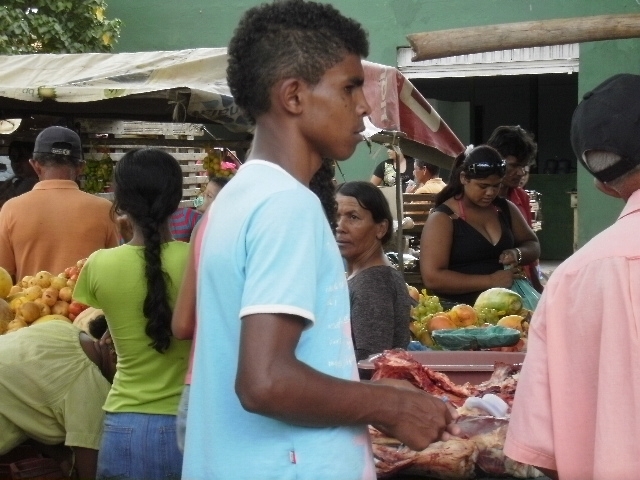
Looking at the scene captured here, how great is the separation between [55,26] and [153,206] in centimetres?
947

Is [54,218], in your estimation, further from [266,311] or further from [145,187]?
[266,311]

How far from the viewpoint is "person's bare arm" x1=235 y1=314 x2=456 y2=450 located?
5.45 ft

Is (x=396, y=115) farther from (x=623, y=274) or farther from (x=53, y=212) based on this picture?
(x=623, y=274)

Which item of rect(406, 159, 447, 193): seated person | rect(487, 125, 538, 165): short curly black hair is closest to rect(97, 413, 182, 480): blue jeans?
rect(487, 125, 538, 165): short curly black hair

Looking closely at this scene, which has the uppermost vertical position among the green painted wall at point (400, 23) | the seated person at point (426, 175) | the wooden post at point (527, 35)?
the green painted wall at point (400, 23)

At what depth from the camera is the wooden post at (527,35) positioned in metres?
3.93

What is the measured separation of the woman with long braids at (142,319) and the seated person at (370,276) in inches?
27.4

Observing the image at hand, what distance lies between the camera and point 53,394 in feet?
13.7

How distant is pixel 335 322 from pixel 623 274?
0.62 meters

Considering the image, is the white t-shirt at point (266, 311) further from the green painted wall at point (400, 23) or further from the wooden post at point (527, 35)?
the green painted wall at point (400, 23)

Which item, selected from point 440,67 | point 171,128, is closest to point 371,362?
point 171,128

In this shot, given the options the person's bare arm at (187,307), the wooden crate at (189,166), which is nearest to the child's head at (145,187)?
the person's bare arm at (187,307)

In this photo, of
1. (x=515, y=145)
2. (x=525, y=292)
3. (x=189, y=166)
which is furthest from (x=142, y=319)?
(x=189, y=166)

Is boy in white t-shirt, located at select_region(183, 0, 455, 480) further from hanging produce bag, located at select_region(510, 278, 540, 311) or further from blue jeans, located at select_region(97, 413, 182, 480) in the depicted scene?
hanging produce bag, located at select_region(510, 278, 540, 311)
